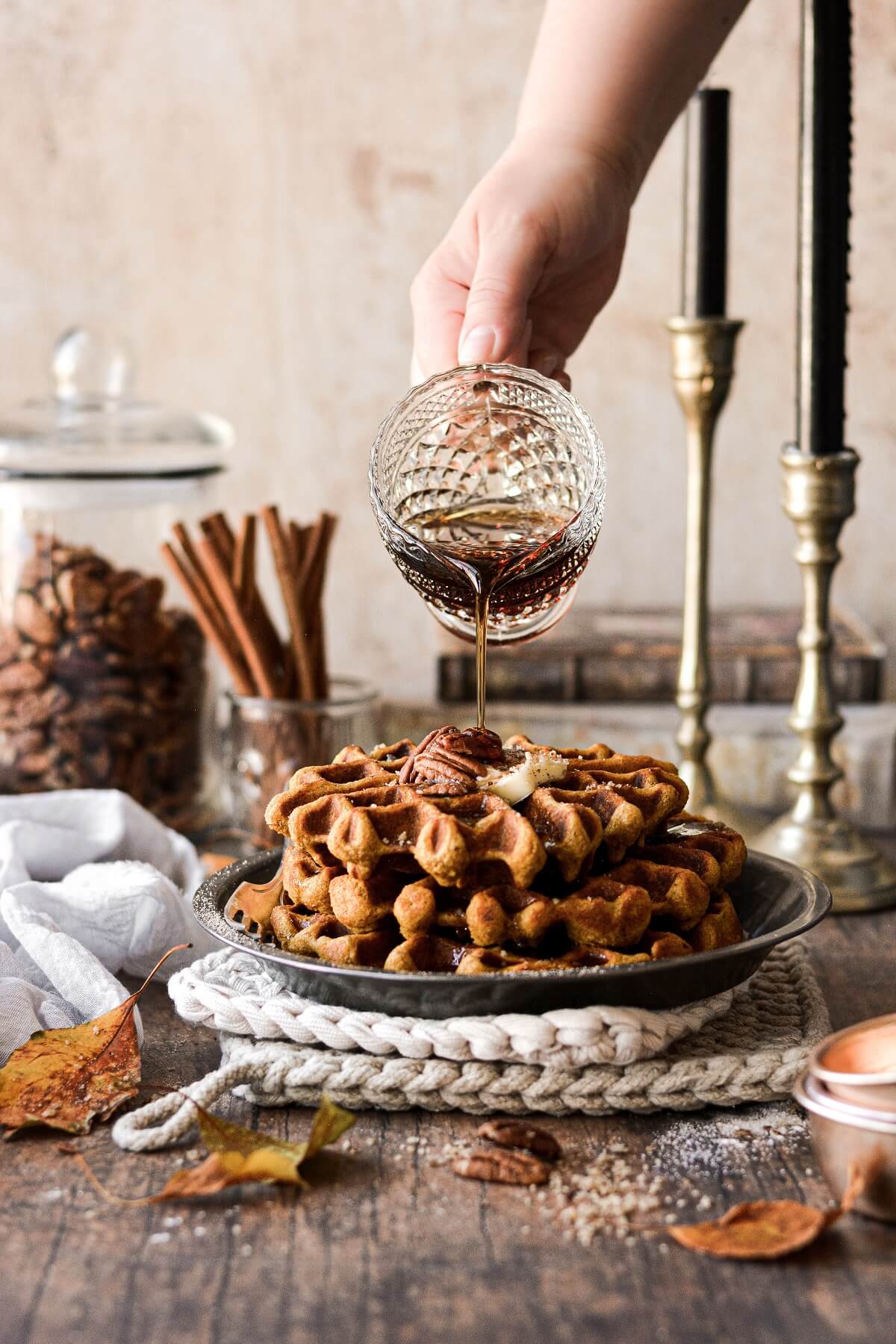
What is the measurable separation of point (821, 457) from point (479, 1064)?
2.27ft

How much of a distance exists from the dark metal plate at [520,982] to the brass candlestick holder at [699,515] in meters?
0.56

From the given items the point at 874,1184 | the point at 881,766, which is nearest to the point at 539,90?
the point at 881,766

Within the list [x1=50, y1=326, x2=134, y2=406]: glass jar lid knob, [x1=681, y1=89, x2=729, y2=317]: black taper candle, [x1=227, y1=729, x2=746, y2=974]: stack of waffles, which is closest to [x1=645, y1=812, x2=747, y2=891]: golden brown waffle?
[x1=227, y1=729, x2=746, y2=974]: stack of waffles

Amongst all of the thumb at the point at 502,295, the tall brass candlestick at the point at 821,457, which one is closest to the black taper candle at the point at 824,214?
the tall brass candlestick at the point at 821,457

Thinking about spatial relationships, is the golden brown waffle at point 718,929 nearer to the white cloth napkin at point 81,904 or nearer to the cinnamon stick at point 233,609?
the white cloth napkin at point 81,904

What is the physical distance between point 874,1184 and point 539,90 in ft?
3.04

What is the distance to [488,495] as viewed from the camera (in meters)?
1.15

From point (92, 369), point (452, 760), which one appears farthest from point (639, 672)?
point (452, 760)

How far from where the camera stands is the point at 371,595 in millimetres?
2197

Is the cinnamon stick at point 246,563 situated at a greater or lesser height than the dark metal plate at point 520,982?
greater

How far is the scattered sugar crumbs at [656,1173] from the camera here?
29.7 inches

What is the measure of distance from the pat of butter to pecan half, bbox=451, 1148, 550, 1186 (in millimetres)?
205

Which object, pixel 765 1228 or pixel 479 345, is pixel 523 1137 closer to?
pixel 765 1228

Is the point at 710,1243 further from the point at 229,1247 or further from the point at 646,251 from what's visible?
the point at 646,251
